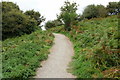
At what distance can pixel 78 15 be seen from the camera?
26.2 meters

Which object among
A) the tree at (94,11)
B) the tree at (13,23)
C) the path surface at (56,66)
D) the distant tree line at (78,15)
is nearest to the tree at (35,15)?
the distant tree line at (78,15)

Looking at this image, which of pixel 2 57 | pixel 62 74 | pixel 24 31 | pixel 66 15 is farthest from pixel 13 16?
pixel 62 74

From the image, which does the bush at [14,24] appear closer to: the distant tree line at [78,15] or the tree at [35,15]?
the distant tree line at [78,15]

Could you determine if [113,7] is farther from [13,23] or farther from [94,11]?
[13,23]

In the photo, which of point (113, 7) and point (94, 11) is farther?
point (113, 7)

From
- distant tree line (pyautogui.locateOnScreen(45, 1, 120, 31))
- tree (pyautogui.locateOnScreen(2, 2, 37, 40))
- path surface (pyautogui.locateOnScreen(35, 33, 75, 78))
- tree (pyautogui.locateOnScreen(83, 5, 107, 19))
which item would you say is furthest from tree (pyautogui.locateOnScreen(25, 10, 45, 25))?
path surface (pyautogui.locateOnScreen(35, 33, 75, 78))

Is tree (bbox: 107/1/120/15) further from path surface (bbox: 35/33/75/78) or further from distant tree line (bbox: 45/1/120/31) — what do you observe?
path surface (bbox: 35/33/75/78)

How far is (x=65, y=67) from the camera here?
9852 mm

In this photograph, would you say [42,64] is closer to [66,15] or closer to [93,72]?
[93,72]

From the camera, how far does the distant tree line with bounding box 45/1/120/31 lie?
2375 centimetres

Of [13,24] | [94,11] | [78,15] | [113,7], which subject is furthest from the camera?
[113,7]

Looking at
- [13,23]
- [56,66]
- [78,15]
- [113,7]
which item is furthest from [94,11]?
[56,66]

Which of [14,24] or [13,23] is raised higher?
[13,23]

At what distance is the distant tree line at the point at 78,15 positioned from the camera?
2375cm
